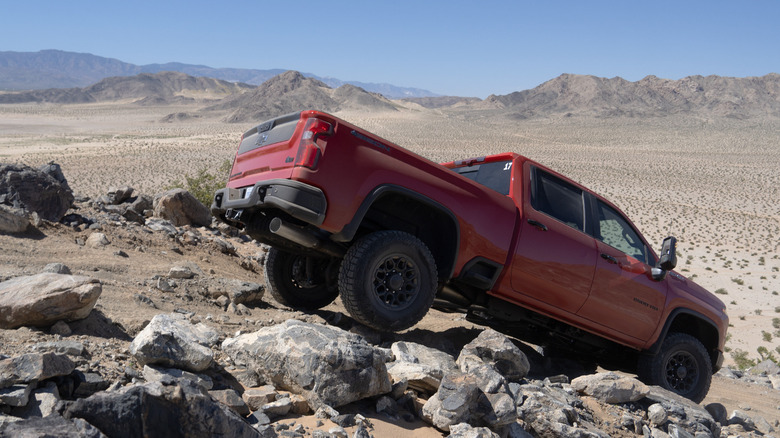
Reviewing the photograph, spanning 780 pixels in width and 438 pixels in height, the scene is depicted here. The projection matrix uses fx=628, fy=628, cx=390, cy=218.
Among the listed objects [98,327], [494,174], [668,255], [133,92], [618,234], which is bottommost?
[98,327]

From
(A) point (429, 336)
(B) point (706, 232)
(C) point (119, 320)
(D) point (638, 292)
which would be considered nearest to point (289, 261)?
(A) point (429, 336)

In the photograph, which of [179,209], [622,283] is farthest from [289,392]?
[179,209]

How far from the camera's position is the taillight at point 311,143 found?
502 cm

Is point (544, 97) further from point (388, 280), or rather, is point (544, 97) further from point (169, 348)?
point (169, 348)

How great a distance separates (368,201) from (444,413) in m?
1.89

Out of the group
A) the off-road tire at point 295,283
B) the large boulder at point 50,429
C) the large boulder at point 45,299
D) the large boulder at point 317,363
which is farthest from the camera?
the off-road tire at point 295,283

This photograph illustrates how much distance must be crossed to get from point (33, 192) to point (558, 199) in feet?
22.5

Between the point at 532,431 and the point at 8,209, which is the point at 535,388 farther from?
the point at 8,209

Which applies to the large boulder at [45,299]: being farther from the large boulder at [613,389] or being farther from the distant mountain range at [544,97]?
the distant mountain range at [544,97]

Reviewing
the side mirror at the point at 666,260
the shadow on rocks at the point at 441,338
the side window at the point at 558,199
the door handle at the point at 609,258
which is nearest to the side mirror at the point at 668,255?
the side mirror at the point at 666,260

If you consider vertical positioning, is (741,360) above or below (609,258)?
below

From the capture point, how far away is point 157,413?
304 cm

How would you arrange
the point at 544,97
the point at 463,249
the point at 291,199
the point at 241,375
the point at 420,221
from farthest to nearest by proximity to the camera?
the point at 544,97 → the point at 420,221 → the point at 463,249 → the point at 291,199 → the point at 241,375

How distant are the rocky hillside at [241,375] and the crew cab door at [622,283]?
0.91 meters
